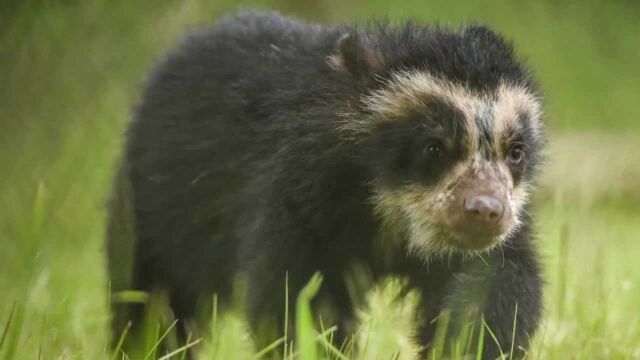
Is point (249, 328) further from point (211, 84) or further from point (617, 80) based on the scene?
point (617, 80)

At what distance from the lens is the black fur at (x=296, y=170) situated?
4199 millimetres

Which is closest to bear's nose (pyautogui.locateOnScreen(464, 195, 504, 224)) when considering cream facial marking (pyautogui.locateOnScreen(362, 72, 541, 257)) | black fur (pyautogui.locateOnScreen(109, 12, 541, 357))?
cream facial marking (pyautogui.locateOnScreen(362, 72, 541, 257))

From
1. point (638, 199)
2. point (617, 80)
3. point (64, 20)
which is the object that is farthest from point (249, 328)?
point (617, 80)

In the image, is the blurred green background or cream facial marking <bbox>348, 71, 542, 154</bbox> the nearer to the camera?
the blurred green background

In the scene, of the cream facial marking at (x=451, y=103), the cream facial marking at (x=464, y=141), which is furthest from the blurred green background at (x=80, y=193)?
the cream facial marking at (x=451, y=103)

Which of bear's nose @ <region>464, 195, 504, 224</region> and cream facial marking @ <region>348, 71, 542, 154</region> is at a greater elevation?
cream facial marking @ <region>348, 71, 542, 154</region>

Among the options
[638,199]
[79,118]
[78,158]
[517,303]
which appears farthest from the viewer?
[638,199]

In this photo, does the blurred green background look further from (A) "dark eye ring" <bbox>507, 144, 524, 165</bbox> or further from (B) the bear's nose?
(A) "dark eye ring" <bbox>507, 144, 524, 165</bbox>

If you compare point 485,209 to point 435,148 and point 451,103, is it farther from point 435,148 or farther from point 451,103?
point 451,103

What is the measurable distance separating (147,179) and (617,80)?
8300 millimetres

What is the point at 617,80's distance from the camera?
12.5 meters

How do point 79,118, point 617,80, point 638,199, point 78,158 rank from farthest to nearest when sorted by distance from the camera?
point 617,80, point 638,199, point 79,118, point 78,158

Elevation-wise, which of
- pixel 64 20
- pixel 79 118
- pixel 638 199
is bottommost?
pixel 638 199

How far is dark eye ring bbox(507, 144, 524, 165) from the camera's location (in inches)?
167
